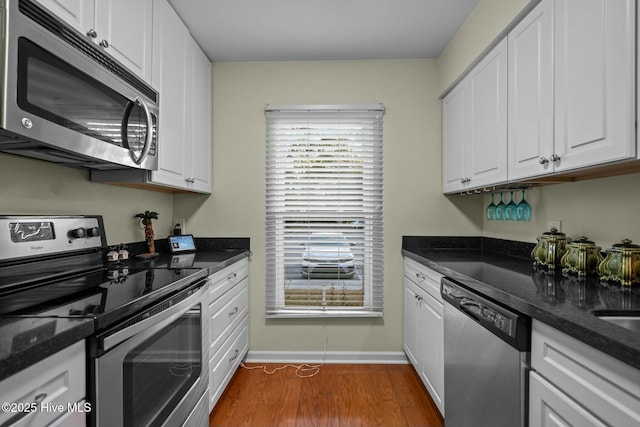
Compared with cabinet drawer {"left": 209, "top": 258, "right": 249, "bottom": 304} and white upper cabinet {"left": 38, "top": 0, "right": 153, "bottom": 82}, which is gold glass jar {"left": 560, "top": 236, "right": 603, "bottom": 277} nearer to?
cabinet drawer {"left": 209, "top": 258, "right": 249, "bottom": 304}

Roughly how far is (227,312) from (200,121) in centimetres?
143

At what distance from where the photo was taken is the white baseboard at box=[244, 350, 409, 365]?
8.83 feet

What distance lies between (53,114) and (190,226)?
1.75 m

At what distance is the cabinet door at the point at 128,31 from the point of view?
1395 mm

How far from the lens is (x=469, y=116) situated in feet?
7.21

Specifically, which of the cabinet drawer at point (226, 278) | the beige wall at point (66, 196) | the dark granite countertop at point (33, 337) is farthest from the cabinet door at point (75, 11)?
the cabinet drawer at point (226, 278)

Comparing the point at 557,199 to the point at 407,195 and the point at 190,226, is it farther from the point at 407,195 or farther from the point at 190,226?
the point at 190,226

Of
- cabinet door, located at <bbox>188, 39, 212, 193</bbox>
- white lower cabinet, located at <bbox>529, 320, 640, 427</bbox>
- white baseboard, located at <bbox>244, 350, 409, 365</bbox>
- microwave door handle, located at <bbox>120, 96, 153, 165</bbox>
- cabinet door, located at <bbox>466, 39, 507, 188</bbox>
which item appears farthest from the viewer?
white baseboard, located at <bbox>244, 350, 409, 365</bbox>

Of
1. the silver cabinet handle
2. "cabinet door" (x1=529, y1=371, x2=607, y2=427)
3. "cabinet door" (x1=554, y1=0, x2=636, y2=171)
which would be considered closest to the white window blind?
"cabinet door" (x1=554, y1=0, x2=636, y2=171)

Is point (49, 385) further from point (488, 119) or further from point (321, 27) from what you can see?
point (321, 27)

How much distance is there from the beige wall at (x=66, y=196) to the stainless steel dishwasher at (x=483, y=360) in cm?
197

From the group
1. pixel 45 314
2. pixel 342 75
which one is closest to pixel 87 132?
pixel 45 314

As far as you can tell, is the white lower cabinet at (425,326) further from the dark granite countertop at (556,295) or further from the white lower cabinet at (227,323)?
the white lower cabinet at (227,323)

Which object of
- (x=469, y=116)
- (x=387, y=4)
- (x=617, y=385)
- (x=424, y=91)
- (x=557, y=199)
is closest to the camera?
(x=617, y=385)
